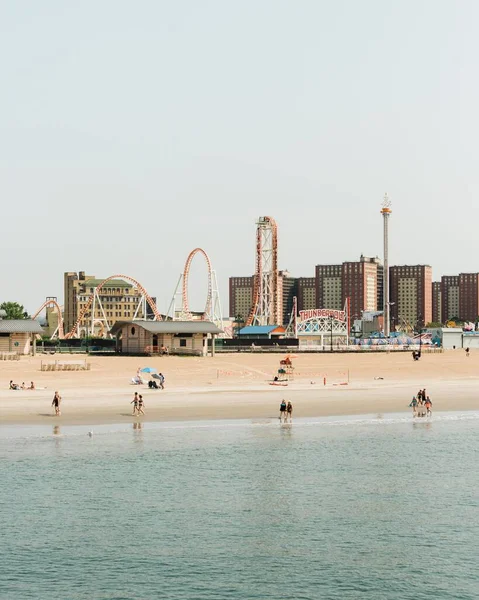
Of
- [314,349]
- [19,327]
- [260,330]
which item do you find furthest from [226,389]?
[260,330]

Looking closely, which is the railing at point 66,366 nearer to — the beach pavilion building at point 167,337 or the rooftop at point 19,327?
the rooftop at point 19,327

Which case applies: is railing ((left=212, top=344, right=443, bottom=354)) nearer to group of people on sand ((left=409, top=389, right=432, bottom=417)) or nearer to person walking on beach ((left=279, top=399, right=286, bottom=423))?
group of people on sand ((left=409, top=389, right=432, bottom=417))

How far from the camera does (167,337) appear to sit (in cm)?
7931

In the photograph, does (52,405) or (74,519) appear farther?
(52,405)

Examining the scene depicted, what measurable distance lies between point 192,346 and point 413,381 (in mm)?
22577

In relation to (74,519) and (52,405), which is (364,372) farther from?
(74,519)

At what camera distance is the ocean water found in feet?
65.8

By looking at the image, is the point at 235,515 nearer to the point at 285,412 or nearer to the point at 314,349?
the point at 285,412

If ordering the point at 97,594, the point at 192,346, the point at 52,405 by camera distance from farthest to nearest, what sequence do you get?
the point at 192,346 → the point at 52,405 → the point at 97,594

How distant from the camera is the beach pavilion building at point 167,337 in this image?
78.8 metres

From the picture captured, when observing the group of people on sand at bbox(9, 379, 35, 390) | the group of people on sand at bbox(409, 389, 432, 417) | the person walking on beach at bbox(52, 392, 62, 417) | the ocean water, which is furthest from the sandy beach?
the ocean water

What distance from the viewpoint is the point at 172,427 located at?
42.2 m

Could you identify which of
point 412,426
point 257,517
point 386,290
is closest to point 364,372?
point 412,426

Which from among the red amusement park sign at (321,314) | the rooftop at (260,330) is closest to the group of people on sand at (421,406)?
the rooftop at (260,330)
